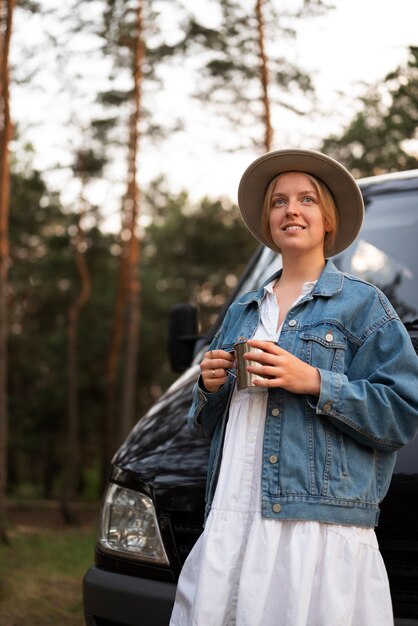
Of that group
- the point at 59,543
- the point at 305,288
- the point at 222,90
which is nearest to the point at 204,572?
the point at 305,288

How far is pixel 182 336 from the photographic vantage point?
414 cm

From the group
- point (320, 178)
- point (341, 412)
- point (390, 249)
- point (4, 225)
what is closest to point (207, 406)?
point (341, 412)

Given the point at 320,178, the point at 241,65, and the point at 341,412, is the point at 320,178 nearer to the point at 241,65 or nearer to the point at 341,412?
the point at 341,412

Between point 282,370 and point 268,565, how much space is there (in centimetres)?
50

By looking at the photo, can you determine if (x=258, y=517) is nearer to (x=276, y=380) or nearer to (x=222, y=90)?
(x=276, y=380)

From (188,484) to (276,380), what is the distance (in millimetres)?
865

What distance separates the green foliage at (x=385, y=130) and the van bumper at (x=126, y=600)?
467 cm

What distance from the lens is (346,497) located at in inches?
88.0

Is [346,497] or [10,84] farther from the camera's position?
[10,84]

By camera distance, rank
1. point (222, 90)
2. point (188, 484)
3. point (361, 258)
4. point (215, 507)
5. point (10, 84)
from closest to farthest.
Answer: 1. point (215, 507)
2. point (188, 484)
3. point (361, 258)
4. point (10, 84)
5. point (222, 90)

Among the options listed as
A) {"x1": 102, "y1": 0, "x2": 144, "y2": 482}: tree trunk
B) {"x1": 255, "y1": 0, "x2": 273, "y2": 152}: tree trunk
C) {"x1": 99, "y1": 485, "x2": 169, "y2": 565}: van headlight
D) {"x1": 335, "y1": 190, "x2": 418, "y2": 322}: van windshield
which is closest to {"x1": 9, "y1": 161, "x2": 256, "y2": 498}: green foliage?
{"x1": 102, "y1": 0, "x2": 144, "y2": 482}: tree trunk

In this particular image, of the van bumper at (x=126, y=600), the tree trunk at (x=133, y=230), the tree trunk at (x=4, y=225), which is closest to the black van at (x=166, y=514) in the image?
the van bumper at (x=126, y=600)

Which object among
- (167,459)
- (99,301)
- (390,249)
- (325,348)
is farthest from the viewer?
(99,301)

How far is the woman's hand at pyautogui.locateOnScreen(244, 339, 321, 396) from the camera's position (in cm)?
219
